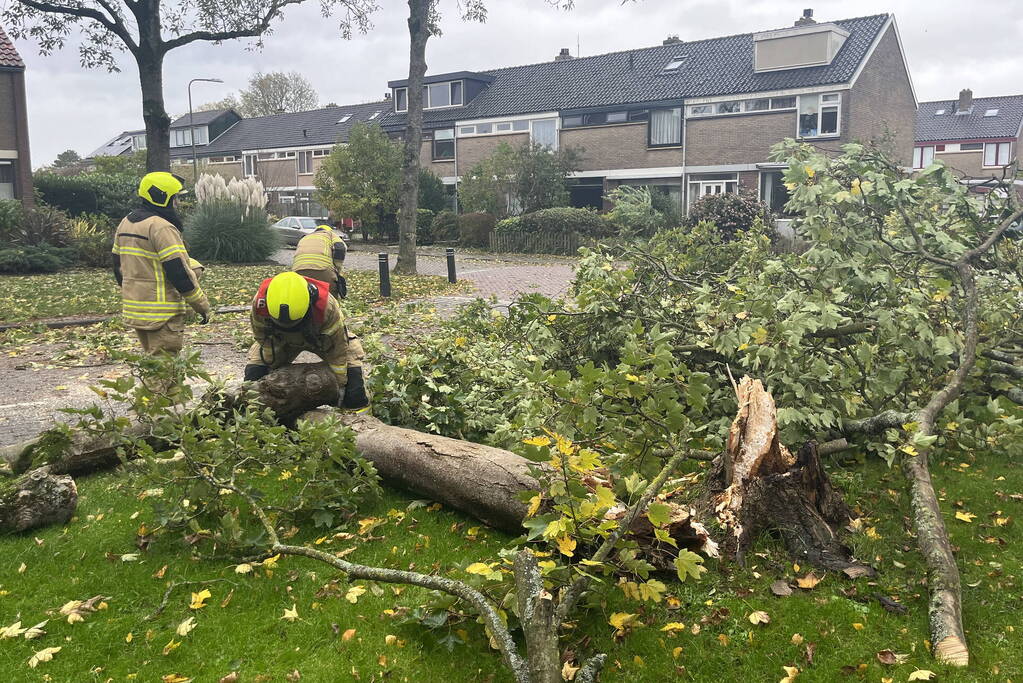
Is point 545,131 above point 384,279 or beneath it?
above

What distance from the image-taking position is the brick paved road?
16109 millimetres

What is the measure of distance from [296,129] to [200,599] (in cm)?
4875

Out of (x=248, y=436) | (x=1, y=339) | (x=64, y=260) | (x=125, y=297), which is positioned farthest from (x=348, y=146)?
(x=248, y=436)

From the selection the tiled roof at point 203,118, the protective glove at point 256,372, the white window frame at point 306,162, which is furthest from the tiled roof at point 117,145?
the protective glove at point 256,372

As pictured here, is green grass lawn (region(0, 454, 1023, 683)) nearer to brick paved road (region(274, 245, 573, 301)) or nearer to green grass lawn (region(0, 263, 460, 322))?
green grass lawn (region(0, 263, 460, 322))

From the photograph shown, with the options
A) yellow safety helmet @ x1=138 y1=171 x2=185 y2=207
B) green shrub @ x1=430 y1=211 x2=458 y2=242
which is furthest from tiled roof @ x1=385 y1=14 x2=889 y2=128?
yellow safety helmet @ x1=138 y1=171 x2=185 y2=207

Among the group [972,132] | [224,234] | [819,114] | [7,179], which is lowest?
[224,234]

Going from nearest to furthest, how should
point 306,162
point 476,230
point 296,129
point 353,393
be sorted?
point 353,393 < point 476,230 < point 306,162 < point 296,129

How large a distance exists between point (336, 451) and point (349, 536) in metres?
0.45

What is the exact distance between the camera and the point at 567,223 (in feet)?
84.7

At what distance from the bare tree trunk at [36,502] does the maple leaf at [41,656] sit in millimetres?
1313

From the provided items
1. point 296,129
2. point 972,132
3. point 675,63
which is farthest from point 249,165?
point 972,132

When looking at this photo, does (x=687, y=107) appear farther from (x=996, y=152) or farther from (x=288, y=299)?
(x=996, y=152)

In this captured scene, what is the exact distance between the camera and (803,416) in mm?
4527
